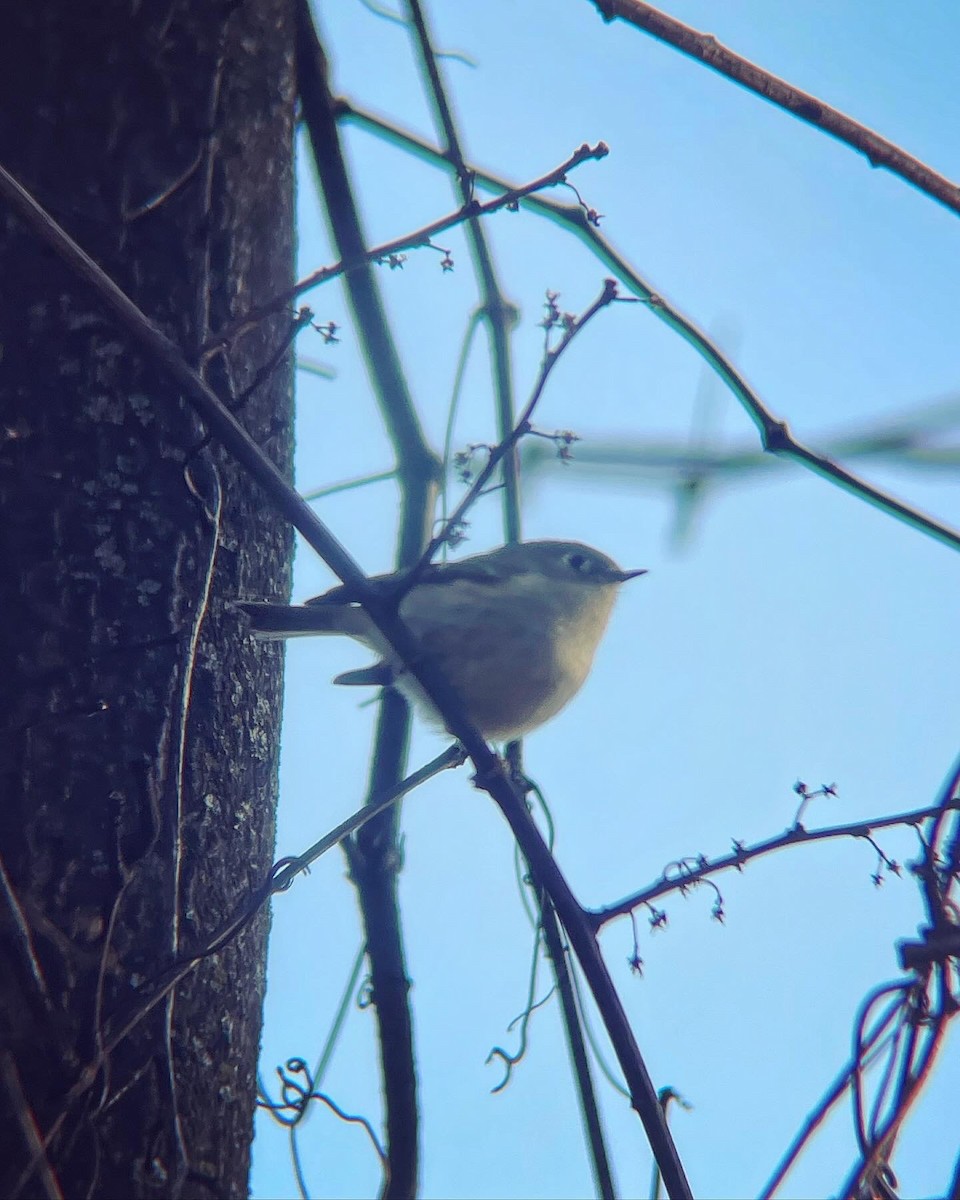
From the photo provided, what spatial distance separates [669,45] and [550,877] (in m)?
1.44

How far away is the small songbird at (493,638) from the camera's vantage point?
11.4 ft

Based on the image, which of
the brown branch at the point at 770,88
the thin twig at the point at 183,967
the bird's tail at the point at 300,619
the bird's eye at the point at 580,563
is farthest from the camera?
the bird's eye at the point at 580,563

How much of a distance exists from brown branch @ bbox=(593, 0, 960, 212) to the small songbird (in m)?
1.49

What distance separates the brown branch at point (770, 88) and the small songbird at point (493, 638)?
1.49 m

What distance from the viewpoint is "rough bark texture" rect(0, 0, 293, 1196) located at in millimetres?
1823

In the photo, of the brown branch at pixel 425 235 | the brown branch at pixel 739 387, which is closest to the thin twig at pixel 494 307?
the brown branch at pixel 739 387

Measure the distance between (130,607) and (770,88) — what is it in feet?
4.63

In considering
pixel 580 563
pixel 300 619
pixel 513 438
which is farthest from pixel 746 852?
pixel 580 563

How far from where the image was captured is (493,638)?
3.52 meters

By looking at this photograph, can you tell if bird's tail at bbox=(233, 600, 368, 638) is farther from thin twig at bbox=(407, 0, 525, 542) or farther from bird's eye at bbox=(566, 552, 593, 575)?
bird's eye at bbox=(566, 552, 593, 575)

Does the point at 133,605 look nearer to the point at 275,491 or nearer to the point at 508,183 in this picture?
the point at 275,491

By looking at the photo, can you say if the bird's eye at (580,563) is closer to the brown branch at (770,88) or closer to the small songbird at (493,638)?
the small songbird at (493,638)

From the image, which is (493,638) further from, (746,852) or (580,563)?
(746,852)

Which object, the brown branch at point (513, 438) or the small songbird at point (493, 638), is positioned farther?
the small songbird at point (493, 638)
